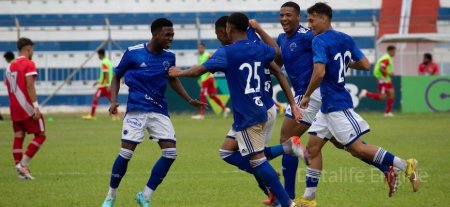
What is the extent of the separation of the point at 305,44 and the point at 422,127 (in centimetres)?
1278

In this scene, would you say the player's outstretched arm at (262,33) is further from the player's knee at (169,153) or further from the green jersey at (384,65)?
the green jersey at (384,65)

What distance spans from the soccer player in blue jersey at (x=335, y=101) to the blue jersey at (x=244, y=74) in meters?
0.67

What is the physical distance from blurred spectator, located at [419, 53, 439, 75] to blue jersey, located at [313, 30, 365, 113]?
69.4 ft

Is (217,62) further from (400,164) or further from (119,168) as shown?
(400,164)

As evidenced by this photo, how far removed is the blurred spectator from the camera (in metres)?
31.1

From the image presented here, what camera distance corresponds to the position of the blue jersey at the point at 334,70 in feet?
34.3

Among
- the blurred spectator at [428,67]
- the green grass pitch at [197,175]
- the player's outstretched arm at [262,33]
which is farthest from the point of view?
the blurred spectator at [428,67]

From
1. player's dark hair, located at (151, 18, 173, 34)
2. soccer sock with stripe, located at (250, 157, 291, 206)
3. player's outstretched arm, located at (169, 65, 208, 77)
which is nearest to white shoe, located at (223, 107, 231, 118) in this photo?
player's dark hair, located at (151, 18, 173, 34)

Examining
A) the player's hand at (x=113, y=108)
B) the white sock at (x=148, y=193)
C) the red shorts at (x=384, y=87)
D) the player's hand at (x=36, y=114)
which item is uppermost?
the player's hand at (x=113, y=108)

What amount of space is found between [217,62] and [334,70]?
1.50 metres

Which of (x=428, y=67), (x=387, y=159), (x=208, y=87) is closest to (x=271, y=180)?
(x=387, y=159)

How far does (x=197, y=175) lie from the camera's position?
1402 centimetres

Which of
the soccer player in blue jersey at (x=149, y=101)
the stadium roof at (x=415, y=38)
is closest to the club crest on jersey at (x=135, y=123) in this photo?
the soccer player in blue jersey at (x=149, y=101)

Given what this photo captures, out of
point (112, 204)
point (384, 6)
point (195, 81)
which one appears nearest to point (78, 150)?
point (112, 204)
